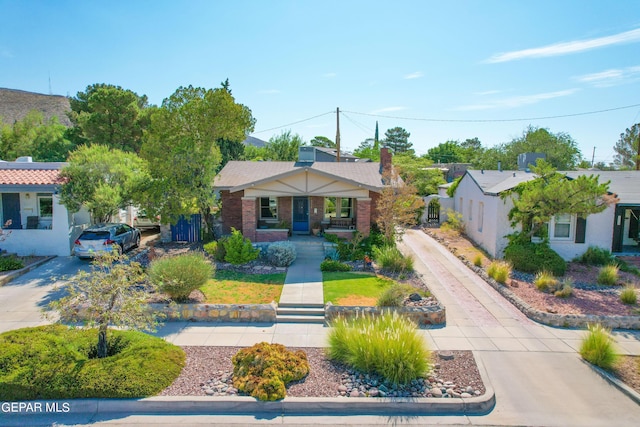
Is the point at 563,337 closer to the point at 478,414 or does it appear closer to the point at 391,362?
the point at 478,414

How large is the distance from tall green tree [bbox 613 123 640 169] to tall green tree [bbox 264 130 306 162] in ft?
115

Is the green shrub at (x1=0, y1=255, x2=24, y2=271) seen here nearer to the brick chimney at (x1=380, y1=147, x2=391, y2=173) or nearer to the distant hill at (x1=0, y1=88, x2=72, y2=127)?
the brick chimney at (x1=380, y1=147, x2=391, y2=173)

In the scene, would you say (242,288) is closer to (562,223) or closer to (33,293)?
(33,293)

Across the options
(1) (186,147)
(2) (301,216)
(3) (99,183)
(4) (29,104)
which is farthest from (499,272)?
(4) (29,104)

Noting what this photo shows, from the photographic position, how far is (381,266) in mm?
16078

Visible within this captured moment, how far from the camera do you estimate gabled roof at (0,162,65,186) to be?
703 inches

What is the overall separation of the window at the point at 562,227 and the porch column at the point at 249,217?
1344 centimetres

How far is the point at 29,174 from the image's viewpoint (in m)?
18.7

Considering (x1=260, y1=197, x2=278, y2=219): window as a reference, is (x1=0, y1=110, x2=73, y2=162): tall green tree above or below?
above

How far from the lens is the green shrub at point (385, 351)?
7.96 metres

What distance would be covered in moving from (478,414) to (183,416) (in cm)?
532

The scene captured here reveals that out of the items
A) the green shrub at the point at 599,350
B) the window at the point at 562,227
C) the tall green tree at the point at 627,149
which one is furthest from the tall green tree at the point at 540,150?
the green shrub at the point at 599,350

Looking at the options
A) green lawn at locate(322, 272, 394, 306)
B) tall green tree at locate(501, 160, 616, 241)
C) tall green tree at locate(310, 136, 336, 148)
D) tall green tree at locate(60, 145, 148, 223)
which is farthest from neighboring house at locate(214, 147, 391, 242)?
tall green tree at locate(310, 136, 336, 148)

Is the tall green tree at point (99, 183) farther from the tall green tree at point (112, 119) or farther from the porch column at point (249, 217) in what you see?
the tall green tree at point (112, 119)
